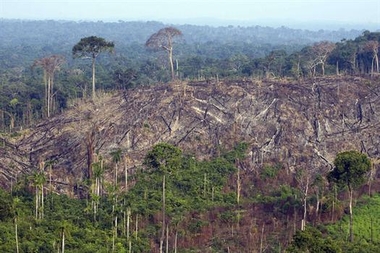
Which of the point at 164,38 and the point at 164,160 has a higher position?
the point at 164,38

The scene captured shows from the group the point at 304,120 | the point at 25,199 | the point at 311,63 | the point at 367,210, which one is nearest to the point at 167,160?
the point at 25,199

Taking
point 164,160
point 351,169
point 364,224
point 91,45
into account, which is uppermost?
point 91,45

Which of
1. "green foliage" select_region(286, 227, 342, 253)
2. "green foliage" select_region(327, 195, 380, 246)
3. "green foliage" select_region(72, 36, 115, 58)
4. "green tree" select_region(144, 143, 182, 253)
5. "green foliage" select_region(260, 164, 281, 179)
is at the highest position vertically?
"green foliage" select_region(72, 36, 115, 58)

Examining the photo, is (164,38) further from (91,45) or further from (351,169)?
(351,169)

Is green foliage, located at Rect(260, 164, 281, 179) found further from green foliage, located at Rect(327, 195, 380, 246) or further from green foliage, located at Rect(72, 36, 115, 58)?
green foliage, located at Rect(72, 36, 115, 58)

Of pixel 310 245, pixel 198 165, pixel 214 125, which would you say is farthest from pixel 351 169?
pixel 214 125

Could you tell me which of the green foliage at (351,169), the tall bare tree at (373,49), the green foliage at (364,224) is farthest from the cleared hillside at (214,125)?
the green foliage at (351,169)

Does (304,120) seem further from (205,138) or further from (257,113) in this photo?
(205,138)

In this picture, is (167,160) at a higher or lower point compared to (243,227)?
higher

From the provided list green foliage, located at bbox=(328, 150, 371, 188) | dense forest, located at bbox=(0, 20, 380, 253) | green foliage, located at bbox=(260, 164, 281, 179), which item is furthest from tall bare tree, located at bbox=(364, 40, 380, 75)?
green foliage, located at bbox=(328, 150, 371, 188)
